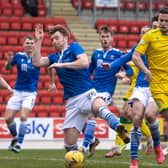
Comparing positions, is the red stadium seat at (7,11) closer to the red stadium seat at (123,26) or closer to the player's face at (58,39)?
the red stadium seat at (123,26)

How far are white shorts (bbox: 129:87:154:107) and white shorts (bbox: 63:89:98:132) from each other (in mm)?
868

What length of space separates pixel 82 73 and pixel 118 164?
6.41 ft

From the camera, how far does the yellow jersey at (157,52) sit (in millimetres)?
9117

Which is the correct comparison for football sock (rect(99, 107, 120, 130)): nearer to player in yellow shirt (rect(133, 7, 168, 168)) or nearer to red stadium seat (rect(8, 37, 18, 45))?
player in yellow shirt (rect(133, 7, 168, 168))

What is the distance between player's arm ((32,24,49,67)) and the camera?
9039mm

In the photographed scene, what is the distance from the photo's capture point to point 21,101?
14523mm

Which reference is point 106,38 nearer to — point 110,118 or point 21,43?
point 110,118

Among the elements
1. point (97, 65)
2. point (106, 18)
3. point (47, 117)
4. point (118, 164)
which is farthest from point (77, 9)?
point (118, 164)

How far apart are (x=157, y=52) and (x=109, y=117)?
3.62 feet

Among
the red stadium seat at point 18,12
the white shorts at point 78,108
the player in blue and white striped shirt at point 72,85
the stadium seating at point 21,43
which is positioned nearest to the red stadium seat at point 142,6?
the stadium seating at point 21,43

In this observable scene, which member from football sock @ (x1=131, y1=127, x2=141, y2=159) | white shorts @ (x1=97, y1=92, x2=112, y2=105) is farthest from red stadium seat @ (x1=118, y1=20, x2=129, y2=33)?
football sock @ (x1=131, y1=127, x2=141, y2=159)

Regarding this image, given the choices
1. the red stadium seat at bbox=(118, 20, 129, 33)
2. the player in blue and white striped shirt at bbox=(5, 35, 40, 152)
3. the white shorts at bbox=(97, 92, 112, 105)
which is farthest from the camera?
the red stadium seat at bbox=(118, 20, 129, 33)

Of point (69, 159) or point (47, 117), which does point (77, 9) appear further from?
point (69, 159)

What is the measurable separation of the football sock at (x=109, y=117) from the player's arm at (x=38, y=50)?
116 cm
